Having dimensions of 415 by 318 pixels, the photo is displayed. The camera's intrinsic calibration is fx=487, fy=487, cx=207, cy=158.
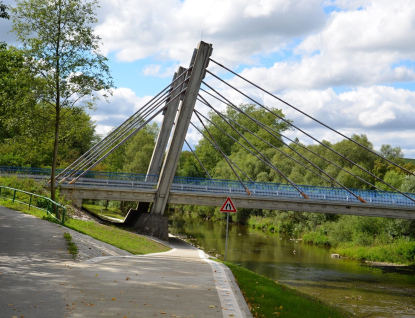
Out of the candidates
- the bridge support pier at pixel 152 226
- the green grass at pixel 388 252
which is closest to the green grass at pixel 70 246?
the bridge support pier at pixel 152 226

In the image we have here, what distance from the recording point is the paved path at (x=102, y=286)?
784cm

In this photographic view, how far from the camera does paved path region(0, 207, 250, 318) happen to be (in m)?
7.84

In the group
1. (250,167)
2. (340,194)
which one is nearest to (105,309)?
(340,194)

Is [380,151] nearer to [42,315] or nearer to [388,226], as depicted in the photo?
[388,226]

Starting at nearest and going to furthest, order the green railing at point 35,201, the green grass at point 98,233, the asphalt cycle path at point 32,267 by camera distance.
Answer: the asphalt cycle path at point 32,267 → the green grass at point 98,233 → the green railing at point 35,201

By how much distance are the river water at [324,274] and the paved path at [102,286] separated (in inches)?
342

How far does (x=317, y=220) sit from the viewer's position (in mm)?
48375

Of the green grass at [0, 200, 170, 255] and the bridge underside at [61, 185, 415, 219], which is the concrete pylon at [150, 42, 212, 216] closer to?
the bridge underside at [61, 185, 415, 219]

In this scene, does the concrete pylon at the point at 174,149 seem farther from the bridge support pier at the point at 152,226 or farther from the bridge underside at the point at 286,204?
the bridge underside at the point at 286,204

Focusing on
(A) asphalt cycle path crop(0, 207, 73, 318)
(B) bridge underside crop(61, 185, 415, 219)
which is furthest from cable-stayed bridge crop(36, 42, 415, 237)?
(A) asphalt cycle path crop(0, 207, 73, 318)

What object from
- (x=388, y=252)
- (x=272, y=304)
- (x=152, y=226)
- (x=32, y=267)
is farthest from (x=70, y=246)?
(x=388, y=252)

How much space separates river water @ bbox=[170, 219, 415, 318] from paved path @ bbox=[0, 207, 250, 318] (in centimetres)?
868

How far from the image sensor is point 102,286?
9359mm

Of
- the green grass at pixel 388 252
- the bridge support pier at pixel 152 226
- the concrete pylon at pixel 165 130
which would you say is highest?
the concrete pylon at pixel 165 130
